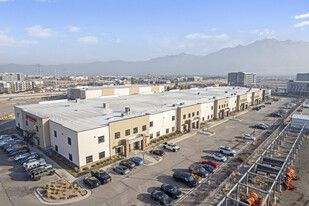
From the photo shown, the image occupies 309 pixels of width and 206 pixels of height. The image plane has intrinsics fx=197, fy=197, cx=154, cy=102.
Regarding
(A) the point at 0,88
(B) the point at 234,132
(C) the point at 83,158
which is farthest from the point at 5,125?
(A) the point at 0,88

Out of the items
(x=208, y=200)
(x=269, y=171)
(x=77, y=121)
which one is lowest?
(x=208, y=200)

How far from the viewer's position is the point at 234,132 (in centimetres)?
4966

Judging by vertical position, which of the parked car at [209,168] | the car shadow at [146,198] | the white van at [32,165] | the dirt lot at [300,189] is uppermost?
the white van at [32,165]

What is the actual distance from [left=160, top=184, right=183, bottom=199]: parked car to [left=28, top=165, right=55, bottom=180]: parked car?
16.7 metres

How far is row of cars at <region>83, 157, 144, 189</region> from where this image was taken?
25648 mm

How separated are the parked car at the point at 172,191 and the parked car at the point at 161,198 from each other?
0.82 m

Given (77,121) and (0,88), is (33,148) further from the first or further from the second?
(0,88)

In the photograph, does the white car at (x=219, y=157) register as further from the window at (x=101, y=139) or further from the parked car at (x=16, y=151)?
the parked car at (x=16, y=151)

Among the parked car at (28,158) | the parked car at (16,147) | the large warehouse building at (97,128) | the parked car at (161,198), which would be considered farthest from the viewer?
the parked car at (16,147)

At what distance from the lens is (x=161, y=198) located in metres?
22.1

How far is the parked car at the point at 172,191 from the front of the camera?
909 inches

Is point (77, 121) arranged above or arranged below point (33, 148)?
above

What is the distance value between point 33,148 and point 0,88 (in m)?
138

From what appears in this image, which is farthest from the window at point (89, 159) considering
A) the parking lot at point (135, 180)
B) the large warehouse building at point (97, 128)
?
the parking lot at point (135, 180)
